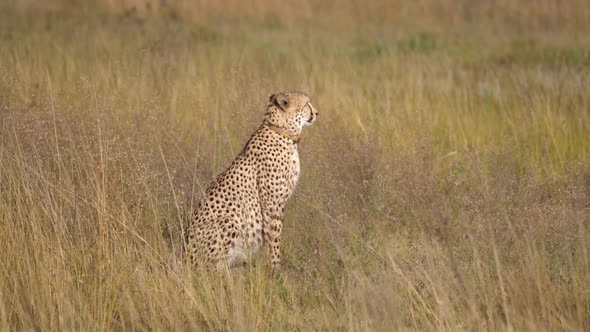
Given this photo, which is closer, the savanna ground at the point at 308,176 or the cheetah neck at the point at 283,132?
the savanna ground at the point at 308,176

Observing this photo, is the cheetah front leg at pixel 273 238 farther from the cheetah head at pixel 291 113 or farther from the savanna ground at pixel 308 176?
the cheetah head at pixel 291 113

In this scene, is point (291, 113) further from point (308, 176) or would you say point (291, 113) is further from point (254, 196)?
point (308, 176)

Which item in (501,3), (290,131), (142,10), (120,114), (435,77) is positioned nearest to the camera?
(290,131)

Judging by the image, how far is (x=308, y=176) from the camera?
15.9 ft

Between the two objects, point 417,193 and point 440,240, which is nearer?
point 440,240

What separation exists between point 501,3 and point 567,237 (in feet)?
31.6

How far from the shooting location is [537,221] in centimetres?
400

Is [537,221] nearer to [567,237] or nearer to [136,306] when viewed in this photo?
[567,237]

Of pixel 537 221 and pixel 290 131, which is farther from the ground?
pixel 290 131

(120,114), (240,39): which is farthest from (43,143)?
(240,39)

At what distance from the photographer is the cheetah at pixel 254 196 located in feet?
12.9

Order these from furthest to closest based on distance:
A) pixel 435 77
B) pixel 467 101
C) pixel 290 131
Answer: pixel 435 77, pixel 467 101, pixel 290 131

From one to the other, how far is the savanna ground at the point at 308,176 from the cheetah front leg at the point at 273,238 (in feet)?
0.29

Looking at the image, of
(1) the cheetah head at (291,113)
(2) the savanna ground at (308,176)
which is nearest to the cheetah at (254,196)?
(1) the cheetah head at (291,113)
